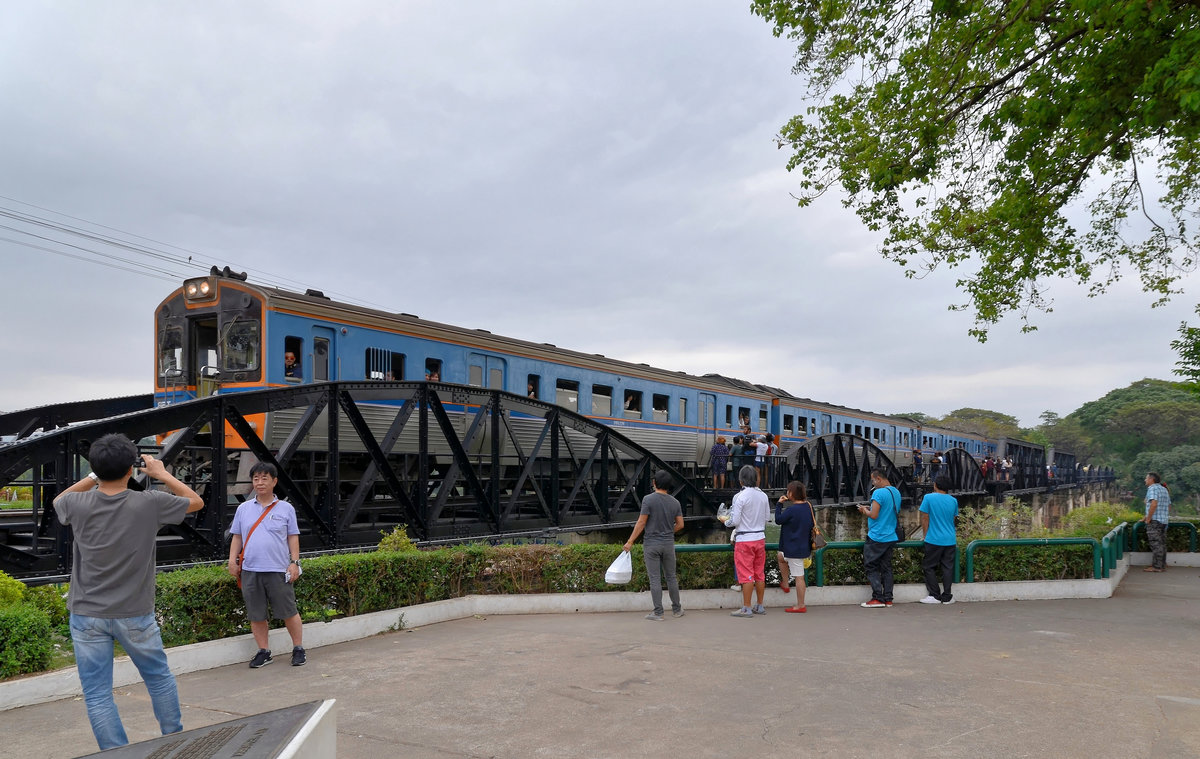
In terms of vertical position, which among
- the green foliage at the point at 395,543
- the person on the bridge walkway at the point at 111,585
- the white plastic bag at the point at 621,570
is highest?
the person on the bridge walkway at the point at 111,585

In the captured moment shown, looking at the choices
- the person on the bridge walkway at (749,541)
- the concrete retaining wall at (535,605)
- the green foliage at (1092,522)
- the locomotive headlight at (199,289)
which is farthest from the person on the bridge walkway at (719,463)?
the locomotive headlight at (199,289)

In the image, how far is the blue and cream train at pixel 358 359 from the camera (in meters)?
12.9

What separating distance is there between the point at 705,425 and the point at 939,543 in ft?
46.4

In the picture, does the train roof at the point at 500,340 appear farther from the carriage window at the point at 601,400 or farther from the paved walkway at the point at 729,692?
the paved walkway at the point at 729,692

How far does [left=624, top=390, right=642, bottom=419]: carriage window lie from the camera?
21.0m

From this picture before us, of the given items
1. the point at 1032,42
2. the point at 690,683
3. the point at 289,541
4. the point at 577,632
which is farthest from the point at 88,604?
the point at 1032,42

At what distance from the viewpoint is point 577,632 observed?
8703 mm

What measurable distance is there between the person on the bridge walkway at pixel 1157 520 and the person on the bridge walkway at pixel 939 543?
6735mm

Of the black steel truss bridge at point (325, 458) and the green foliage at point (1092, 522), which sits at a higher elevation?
the black steel truss bridge at point (325, 458)

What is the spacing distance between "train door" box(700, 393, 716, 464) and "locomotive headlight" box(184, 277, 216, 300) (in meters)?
14.2

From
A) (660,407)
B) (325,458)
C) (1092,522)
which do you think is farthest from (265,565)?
(1092,522)

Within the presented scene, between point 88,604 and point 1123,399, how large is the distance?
357 feet

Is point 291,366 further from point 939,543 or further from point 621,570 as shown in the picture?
point 939,543

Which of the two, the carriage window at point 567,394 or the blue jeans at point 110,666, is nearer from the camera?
the blue jeans at point 110,666
